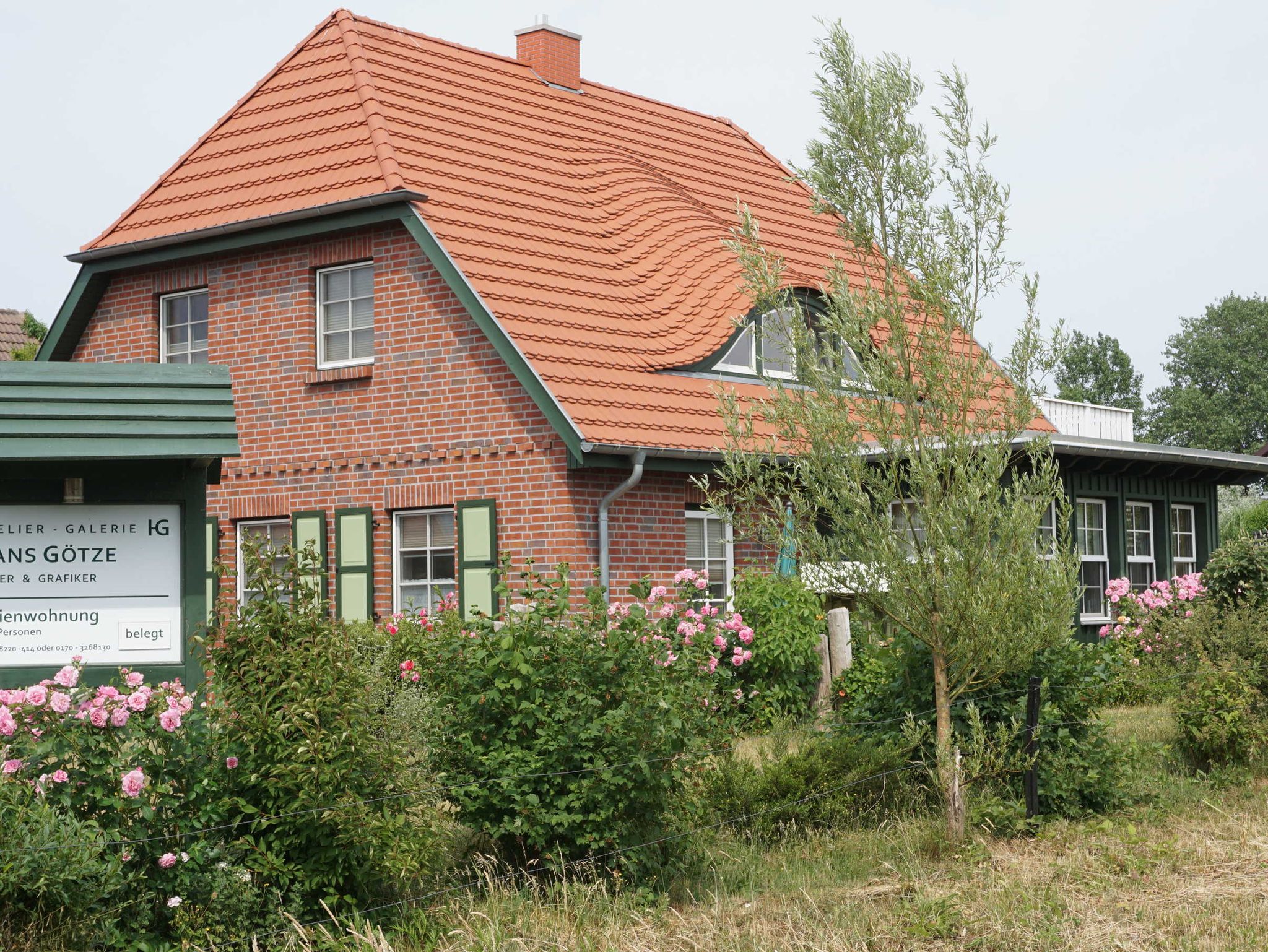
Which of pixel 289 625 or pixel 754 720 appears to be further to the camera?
pixel 754 720

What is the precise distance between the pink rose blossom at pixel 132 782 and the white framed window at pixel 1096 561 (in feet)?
46.0

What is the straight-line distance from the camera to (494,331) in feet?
48.7

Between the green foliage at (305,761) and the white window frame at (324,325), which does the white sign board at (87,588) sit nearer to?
the green foliage at (305,761)

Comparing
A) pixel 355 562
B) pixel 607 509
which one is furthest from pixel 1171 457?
pixel 355 562

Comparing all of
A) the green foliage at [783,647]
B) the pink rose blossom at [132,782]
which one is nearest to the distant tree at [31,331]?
the green foliage at [783,647]

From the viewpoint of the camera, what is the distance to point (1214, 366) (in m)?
80.6

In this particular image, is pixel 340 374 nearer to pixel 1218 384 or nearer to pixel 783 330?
pixel 783 330

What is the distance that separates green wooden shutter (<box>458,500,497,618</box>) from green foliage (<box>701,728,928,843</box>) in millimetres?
5514

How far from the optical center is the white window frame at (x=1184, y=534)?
1989cm

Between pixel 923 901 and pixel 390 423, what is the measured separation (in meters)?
9.53

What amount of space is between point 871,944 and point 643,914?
1.19 m

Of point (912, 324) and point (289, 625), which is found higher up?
point (912, 324)

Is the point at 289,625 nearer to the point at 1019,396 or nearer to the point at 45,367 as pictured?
the point at 45,367

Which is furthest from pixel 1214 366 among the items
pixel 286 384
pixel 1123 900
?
pixel 1123 900
